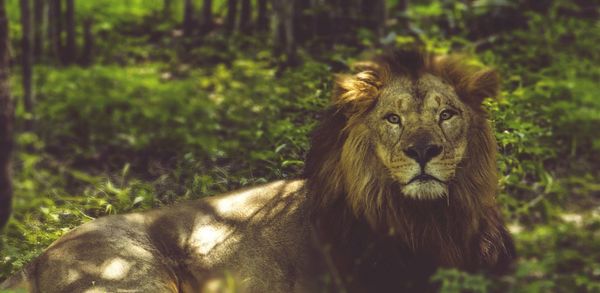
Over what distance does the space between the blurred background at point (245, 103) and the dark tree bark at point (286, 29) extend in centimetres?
2

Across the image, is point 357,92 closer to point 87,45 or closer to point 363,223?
point 363,223

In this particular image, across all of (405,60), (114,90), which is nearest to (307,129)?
(405,60)

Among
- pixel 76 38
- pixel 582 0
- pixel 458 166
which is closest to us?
pixel 458 166

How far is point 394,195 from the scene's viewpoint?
405 cm

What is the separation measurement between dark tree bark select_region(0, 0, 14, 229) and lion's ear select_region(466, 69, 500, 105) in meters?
2.76

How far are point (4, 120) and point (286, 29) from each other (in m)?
5.77

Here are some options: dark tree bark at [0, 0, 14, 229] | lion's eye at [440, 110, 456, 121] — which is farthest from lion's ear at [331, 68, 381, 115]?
dark tree bark at [0, 0, 14, 229]

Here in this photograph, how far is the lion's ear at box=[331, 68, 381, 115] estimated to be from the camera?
424 cm

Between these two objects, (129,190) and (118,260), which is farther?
(129,190)

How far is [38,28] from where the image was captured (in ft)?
45.5

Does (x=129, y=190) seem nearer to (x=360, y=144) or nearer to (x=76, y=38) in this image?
(x=360, y=144)

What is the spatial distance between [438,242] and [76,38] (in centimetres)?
1174

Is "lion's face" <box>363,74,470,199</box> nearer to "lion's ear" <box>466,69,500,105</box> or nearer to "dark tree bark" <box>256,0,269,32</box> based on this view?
"lion's ear" <box>466,69,500,105</box>

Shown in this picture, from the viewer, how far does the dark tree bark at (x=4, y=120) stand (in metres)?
5.14
